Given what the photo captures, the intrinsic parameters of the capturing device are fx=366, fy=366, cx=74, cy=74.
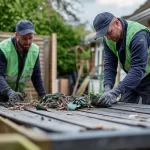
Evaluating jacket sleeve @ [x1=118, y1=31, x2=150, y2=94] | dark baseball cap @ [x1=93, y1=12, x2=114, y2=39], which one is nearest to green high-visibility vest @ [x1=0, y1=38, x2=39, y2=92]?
dark baseball cap @ [x1=93, y1=12, x2=114, y2=39]

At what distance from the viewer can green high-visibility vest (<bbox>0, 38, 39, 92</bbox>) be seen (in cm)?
500

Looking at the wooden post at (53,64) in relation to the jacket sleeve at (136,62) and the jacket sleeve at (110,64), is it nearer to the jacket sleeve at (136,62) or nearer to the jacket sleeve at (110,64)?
the jacket sleeve at (110,64)

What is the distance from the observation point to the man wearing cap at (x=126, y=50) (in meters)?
4.02

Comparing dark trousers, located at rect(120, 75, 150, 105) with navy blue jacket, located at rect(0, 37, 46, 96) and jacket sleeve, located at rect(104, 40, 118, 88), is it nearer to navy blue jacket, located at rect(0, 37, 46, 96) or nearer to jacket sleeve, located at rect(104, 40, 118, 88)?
jacket sleeve, located at rect(104, 40, 118, 88)

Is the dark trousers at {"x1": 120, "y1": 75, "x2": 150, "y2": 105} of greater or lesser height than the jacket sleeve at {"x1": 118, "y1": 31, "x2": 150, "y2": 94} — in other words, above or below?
below

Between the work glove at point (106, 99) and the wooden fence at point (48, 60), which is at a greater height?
the wooden fence at point (48, 60)

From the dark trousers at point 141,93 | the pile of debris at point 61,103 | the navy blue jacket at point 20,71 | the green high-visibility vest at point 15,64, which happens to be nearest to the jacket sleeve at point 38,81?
the navy blue jacket at point 20,71

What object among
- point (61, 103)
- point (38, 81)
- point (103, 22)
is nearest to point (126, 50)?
point (103, 22)

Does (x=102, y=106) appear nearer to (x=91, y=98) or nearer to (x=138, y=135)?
(x=91, y=98)

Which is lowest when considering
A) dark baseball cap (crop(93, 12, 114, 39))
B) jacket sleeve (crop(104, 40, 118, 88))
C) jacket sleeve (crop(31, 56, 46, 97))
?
jacket sleeve (crop(31, 56, 46, 97))

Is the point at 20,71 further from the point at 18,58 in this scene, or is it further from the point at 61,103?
the point at 61,103

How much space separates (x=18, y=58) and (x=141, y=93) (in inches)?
68.5

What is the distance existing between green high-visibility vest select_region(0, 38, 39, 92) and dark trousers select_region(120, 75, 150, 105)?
1.43 metres

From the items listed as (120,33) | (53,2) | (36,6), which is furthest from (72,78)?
(120,33)
